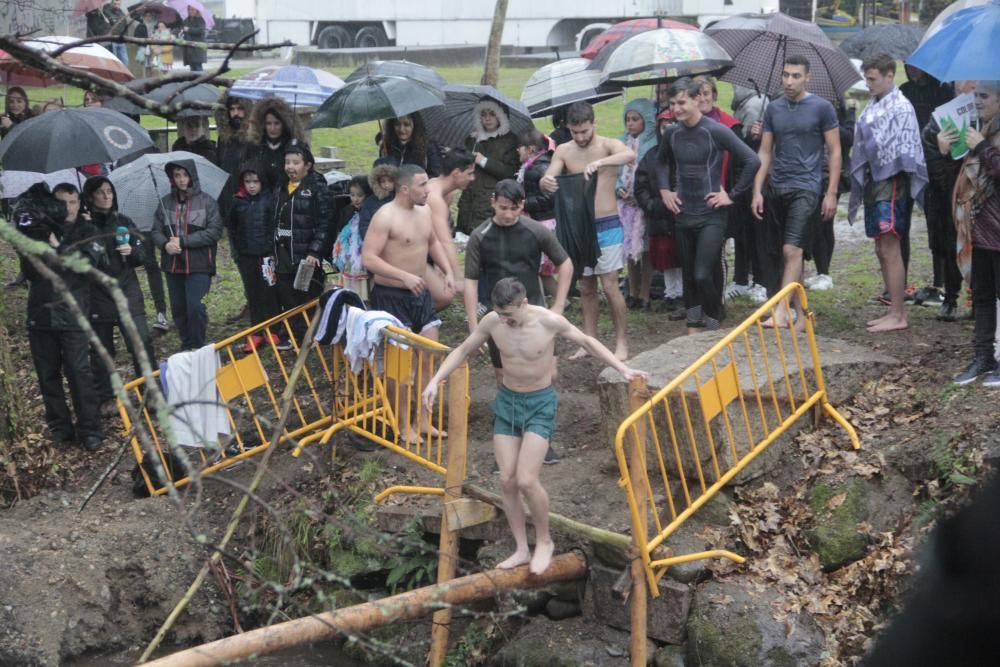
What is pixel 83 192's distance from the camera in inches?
380

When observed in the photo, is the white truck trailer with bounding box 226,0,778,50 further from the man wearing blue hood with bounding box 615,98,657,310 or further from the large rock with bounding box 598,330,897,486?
the large rock with bounding box 598,330,897,486

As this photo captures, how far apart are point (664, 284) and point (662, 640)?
502cm

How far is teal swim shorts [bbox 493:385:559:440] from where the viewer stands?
23.0ft

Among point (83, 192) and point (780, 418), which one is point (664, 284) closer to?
point (780, 418)

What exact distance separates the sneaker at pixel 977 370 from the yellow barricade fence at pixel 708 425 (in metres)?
0.89

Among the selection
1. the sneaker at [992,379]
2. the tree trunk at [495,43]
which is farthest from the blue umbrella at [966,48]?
the tree trunk at [495,43]

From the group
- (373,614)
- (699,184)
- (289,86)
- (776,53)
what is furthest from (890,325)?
(289,86)

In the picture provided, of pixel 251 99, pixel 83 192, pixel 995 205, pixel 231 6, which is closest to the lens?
pixel 995 205

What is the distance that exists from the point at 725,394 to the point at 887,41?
669cm

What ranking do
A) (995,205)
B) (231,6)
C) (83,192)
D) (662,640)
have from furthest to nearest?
(231,6) < (83,192) < (995,205) < (662,640)

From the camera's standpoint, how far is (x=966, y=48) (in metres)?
7.78

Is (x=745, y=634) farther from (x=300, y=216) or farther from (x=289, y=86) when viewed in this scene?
(x=289, y=86)

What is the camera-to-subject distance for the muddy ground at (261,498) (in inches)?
307

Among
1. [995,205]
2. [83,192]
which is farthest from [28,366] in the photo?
[995,205]
